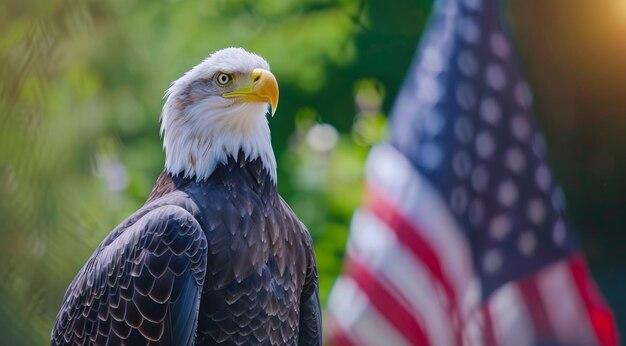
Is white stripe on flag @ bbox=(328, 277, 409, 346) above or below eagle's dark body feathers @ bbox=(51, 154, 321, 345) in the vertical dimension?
below

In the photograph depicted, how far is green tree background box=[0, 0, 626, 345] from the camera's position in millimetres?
3289

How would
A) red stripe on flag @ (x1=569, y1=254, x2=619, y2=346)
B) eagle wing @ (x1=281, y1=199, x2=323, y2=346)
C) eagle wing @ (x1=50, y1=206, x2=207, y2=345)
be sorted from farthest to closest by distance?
red stripe on flag @ (x1=569, y1=254, x2=619, y2=346) → eagle wing @ (x1=281, y1=199, x2=323, y2=346) → eagle wing @ (x1=50, y1=206, x2=207, y2=345)

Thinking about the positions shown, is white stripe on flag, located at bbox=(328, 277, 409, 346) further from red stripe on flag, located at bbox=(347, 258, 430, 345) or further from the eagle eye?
the eagle eye

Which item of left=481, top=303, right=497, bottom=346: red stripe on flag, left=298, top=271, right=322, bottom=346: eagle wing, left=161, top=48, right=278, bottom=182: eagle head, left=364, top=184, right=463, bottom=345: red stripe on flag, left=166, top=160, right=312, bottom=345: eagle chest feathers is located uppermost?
left=161, top=48, right=278, bottom=182: eagle head

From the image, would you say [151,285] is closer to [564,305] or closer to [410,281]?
[410,281]

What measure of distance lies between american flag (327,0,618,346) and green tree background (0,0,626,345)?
70mm

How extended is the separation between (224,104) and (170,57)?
1.19 meters

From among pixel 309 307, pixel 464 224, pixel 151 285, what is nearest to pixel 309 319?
pixel 309 307

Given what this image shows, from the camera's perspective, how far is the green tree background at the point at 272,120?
10.8ft

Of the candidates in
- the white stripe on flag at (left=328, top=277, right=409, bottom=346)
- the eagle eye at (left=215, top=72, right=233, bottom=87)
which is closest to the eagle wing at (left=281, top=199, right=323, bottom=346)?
the eagle eye at (left=215, top=72, right=233, bottom=87)

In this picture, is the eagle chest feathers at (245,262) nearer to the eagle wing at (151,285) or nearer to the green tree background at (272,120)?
the eagle wing at (151,285)

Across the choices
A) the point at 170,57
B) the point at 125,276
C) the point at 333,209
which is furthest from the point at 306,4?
the point at 125,276

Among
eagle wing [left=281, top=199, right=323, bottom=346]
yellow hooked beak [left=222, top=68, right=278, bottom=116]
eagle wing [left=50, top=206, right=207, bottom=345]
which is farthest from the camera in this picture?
eagle wing [left=281, top=199, right=323, bottom=346]

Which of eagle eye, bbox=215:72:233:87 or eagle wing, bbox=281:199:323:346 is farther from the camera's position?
eagle wing, bbox=281:199:323:346
